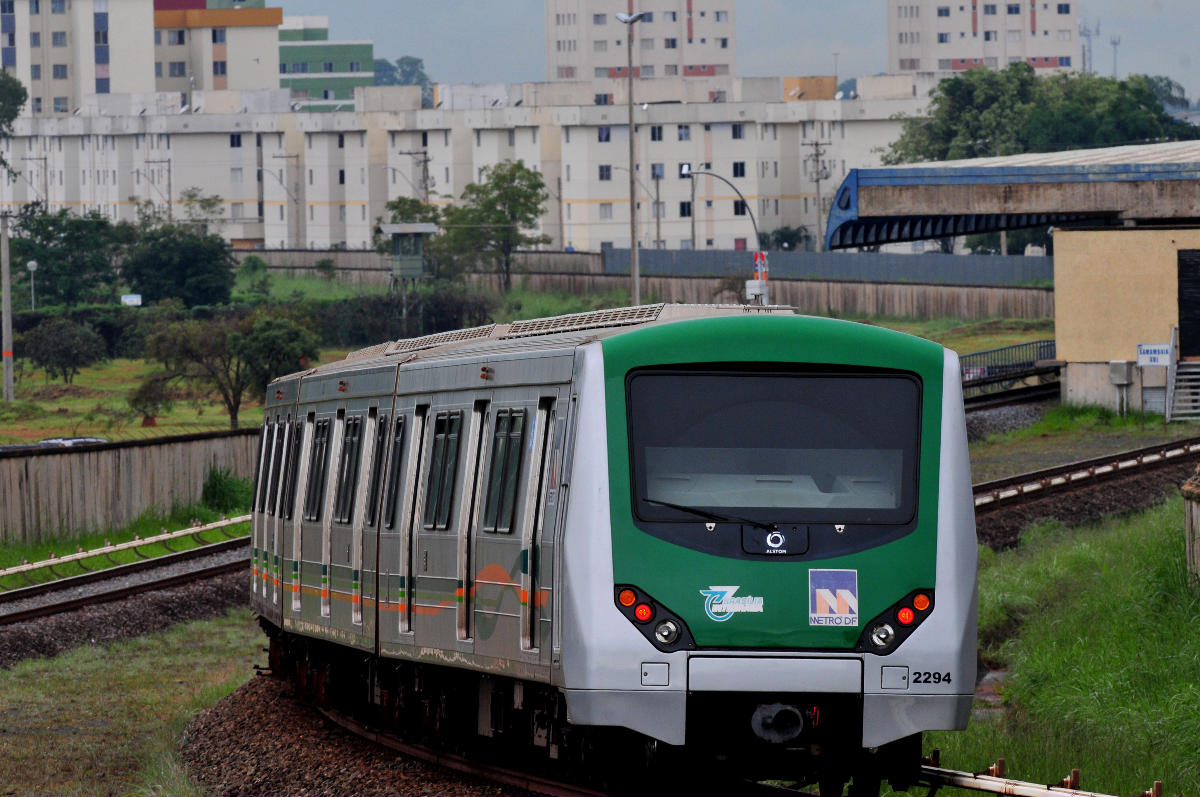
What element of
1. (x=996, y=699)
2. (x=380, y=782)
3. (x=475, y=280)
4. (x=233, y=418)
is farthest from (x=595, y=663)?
(x=475, y=280)

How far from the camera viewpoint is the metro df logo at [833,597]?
10125 millimetres

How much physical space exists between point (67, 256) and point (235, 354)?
4302 centimetres

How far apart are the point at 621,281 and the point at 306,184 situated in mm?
51185

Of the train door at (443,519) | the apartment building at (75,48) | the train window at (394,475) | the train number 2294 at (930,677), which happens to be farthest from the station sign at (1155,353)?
the apartment building at (75,48)

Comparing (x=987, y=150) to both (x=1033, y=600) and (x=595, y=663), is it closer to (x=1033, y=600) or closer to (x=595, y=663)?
(x=1033, y=600)

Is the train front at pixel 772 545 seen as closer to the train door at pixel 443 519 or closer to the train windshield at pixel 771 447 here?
the train windshield at pixel 771 447

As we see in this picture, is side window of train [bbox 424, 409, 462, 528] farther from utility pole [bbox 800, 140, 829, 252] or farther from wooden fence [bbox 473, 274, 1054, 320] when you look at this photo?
utility pole [bbox 800, 140, 829, 252]

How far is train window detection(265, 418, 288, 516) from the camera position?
18.5 m

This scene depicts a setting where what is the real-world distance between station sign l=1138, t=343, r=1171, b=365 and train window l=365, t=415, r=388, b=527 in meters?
33.2

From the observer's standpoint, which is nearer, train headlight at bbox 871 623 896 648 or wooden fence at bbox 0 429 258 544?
train headlight at bbox 871 623 896 648

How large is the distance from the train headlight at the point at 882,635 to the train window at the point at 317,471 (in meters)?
7.06

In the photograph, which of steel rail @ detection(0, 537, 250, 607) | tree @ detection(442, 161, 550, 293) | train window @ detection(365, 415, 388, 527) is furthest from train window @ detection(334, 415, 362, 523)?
tree @ detection(442, 161, 550, 293)

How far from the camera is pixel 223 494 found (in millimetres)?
38094

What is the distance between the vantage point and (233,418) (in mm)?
64438
